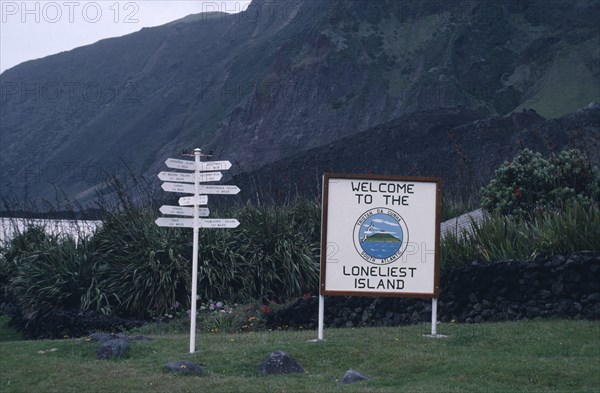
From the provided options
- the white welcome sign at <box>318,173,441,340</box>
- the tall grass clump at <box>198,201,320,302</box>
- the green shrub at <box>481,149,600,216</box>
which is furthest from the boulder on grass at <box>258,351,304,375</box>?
the green shrub at <box>481,149,600,216</box>

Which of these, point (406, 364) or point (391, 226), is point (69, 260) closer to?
point (391, 226)

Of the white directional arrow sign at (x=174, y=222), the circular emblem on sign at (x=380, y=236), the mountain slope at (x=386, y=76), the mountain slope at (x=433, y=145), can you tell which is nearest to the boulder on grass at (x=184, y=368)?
the white directional arrow sign at (x=174, y=222)

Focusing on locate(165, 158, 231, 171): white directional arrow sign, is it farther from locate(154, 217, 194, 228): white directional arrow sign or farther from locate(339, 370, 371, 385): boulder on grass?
locate(339, 370, 371, 385): boulder on grass

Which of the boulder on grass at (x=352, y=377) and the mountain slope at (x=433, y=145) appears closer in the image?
the boulder on grass at (x=352, y=377)

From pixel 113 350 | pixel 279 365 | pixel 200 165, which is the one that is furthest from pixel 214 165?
pixel 279 365

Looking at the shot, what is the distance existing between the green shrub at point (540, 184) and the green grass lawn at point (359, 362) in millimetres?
5130

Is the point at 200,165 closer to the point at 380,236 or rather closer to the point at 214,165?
the point at 214,165

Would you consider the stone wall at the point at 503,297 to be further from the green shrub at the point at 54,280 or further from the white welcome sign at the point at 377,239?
the green shrub at the point at 54,280

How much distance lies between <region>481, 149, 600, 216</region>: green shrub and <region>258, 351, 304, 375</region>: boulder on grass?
7.63 m

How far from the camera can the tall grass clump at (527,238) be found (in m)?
13.2

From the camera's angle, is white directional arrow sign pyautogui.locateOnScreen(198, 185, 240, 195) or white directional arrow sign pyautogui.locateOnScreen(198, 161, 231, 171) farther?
white directional arrow sign pyautogui.locateOnScreen(198, 185, 240, 195)

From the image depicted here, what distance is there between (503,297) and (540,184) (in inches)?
194

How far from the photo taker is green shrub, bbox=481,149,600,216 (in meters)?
16.7

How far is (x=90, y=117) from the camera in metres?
128
